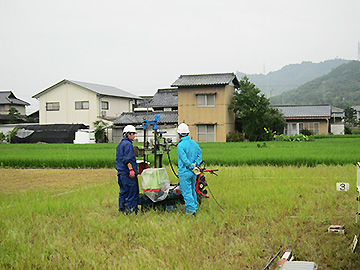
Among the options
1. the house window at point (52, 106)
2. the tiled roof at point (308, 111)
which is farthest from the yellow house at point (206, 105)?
the house window at point (52, 106)

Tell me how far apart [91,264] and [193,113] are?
→ 26711mm

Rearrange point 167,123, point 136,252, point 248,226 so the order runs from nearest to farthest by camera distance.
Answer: point 136,252, point 248,226, point 167,123

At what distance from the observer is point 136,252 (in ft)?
17.6

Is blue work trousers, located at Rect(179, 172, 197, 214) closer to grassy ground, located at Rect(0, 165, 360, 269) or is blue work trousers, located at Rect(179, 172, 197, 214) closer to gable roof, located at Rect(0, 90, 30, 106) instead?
grassy ground, located at Rect(0, 165, 360, 269)

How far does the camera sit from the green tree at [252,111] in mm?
30875

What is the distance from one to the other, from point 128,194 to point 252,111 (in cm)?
2416

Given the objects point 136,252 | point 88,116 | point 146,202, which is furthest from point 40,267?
point 88,116

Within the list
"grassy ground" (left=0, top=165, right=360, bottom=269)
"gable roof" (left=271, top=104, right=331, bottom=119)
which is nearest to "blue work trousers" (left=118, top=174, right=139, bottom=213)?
"grassy ground" (left=0, top=165, right=360, bottom=269)

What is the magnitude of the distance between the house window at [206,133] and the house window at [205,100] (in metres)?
1.64

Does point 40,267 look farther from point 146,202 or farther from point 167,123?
point 167,123

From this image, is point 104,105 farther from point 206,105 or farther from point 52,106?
point 206,105

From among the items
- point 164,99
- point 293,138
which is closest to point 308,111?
point 293,138

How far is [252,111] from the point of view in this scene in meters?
30.7

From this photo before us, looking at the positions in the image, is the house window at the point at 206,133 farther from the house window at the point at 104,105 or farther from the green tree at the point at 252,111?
the house window at the point at 104,105
